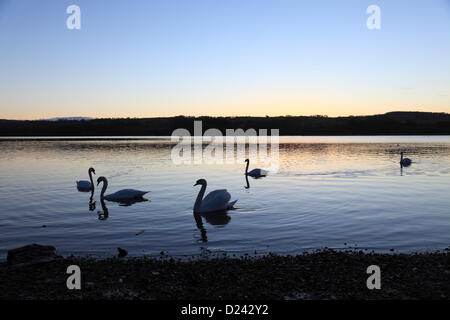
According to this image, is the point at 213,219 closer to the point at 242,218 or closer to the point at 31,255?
the point at 242,218

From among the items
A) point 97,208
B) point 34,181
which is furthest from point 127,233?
point 34,181

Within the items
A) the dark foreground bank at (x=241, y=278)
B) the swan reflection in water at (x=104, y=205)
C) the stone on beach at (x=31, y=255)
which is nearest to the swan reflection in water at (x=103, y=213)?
the swan reflection in water at (x=104, y=205)

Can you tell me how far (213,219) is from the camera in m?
13.6

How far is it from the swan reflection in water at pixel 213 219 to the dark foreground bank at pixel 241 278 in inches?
143

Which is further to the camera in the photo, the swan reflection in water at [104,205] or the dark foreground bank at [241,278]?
the swan reflection in water at [104,205]

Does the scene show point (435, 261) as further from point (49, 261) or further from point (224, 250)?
point (49, 261)

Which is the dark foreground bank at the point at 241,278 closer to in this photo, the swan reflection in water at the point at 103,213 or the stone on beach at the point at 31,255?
the stone on beach at the point at 31,255

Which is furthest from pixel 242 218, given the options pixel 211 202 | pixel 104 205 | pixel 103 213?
pixel 104 205

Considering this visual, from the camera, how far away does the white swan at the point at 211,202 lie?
564 inches

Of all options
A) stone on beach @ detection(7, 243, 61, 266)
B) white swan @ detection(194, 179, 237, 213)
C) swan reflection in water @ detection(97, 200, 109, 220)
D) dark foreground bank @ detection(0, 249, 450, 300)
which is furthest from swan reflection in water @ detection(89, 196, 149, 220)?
dark foreground bank @ detection(0, 249, 450, 300)

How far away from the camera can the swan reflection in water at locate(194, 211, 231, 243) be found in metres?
12.5

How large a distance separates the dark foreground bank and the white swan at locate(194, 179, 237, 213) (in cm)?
556

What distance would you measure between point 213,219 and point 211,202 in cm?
98

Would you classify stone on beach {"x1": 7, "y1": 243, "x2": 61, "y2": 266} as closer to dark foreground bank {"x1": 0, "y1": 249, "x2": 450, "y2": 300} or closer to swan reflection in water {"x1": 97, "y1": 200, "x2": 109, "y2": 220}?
dark foreground bank {"x1": 0, "y1": 249, "x2": 450, "y2": 300}
